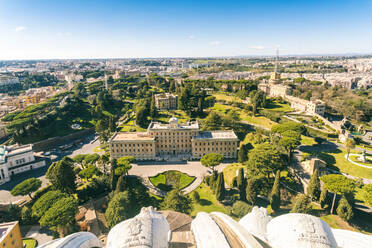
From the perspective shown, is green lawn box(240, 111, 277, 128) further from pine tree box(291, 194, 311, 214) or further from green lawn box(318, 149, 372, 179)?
pine tree box(291, 194, 311, 214)

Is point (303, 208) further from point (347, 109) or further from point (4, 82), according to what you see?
point (4, 82)

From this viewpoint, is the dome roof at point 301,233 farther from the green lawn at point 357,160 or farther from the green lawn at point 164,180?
the green lawn at point 357,160

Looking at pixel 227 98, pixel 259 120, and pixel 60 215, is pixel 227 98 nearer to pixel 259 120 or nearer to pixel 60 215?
pixel 259 120

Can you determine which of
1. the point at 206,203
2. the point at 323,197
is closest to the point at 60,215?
the point at 206,203

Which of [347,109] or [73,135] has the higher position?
[347,109]

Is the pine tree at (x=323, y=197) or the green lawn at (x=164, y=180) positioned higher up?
the pine tree at (x=323, y=197)

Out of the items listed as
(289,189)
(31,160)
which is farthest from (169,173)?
(31,160)

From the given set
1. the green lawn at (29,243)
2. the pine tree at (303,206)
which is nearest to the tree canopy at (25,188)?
the green lawn at (29,243)

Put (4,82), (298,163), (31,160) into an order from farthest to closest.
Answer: (4,82) → (31,160) → (298,163)
